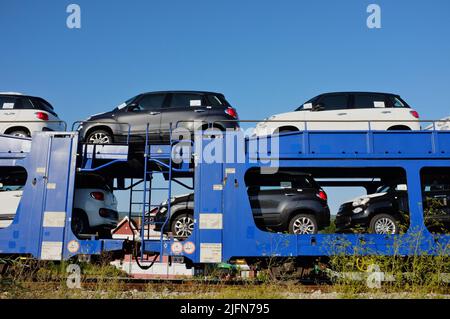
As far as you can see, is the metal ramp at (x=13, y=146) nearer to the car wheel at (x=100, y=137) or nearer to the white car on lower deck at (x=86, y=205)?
the white car on lower deck at (x=86, y=205)

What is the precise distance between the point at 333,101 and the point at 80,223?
21.9 ft

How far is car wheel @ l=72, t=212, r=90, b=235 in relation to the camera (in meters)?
9.06

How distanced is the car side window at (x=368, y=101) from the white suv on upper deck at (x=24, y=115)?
7.57 m

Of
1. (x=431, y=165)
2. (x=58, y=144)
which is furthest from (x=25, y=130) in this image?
(x=431, y=165)

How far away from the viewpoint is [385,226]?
8.94 meters

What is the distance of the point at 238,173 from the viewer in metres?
8.73

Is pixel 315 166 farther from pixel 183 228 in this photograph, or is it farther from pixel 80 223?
pixel 80 223

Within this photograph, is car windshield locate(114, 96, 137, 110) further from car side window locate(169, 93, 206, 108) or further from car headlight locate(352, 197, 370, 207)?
car headlight locate(352, 197, 370, 207)

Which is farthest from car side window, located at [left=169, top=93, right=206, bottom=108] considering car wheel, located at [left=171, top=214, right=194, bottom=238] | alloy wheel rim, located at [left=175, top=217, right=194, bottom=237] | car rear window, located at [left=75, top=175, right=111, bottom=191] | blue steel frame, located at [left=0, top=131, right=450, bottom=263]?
alloy wheel rim, located at [left=175, top=217, right=194, bottom=237]

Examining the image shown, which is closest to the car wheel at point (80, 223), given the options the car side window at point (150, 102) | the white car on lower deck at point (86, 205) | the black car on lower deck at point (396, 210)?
the white car on lower deck at point (86, 205)

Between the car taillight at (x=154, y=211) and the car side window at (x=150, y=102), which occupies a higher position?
the car side window at (x=150, y=102)

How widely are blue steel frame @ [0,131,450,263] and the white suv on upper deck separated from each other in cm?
170

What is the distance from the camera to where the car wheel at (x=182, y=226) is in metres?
8.95
